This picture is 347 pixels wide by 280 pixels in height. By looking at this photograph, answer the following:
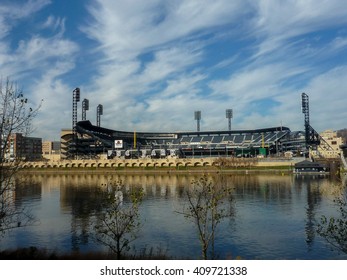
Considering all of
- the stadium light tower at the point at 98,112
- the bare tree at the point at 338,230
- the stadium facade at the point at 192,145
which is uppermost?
the stadium light tower at the point at 98,112

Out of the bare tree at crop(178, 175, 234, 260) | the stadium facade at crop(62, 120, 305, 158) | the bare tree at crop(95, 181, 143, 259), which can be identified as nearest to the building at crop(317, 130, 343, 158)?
the stadium facade at crop(62, 120, 305, 158)

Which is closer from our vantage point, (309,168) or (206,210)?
(206,210)

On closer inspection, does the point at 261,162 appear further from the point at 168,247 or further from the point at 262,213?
the point at 168,247

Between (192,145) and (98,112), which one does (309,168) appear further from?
(98,112)

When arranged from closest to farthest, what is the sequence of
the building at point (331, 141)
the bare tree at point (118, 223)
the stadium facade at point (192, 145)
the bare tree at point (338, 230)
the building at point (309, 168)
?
the bare tree at point (338, 230) → the bare tree at point (118, 223) → the building at point (309, 168) → the building at point (331, 141) → the stadium facade at point (192, 145)

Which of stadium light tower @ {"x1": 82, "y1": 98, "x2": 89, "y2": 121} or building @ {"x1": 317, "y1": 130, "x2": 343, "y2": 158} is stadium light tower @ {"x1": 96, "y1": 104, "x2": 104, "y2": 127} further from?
building @ {"x1": 317, "y1": 130, "x2": 343, "y2": 158}

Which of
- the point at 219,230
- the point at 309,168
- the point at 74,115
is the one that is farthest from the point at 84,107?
the point at 219,230

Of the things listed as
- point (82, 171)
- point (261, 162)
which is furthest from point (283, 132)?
point (82, 171)

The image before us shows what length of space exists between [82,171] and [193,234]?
4477 inches

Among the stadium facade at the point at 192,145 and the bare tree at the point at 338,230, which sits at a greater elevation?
the stadium facade at the point at 192,145

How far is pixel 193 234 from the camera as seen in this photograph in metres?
29.5

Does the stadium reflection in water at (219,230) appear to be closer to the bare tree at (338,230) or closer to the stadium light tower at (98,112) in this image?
the bare tree at (338,230)

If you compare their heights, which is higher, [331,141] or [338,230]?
[331,141]

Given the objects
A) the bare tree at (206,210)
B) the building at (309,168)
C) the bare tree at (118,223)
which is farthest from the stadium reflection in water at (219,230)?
the building at (309,168)
